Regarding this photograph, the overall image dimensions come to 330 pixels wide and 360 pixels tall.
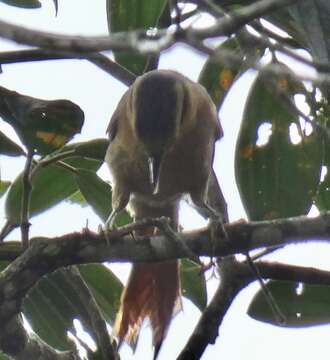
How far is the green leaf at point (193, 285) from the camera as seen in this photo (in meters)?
3.37

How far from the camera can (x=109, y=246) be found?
2764mm

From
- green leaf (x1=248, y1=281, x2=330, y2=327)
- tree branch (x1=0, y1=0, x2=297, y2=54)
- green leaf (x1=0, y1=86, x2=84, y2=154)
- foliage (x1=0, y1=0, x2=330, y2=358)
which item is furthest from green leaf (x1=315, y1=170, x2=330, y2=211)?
tree branch (x1=0, y1=0, x2=297, y2=54)

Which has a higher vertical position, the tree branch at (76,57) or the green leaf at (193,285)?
the tree branch at (76,57)

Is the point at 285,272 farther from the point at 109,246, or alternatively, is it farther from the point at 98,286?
the point at 98,286

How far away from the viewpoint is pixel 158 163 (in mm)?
3693

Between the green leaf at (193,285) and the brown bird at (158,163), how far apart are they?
5cm

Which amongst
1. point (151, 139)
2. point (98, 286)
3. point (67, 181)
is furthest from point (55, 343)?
point (151, 139)

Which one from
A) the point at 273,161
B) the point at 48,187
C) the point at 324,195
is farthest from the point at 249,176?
the point at 48,187

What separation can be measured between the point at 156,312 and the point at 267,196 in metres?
0.63

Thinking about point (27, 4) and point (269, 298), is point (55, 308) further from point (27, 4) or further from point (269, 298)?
point (27, 4)

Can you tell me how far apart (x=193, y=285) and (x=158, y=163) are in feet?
1.63

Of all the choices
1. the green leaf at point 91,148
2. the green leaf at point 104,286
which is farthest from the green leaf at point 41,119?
the green leaf at point 104,286

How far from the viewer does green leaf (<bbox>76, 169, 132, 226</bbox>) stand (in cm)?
333

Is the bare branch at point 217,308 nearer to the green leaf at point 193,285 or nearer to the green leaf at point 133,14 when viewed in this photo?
the green leaf at point 193,285
